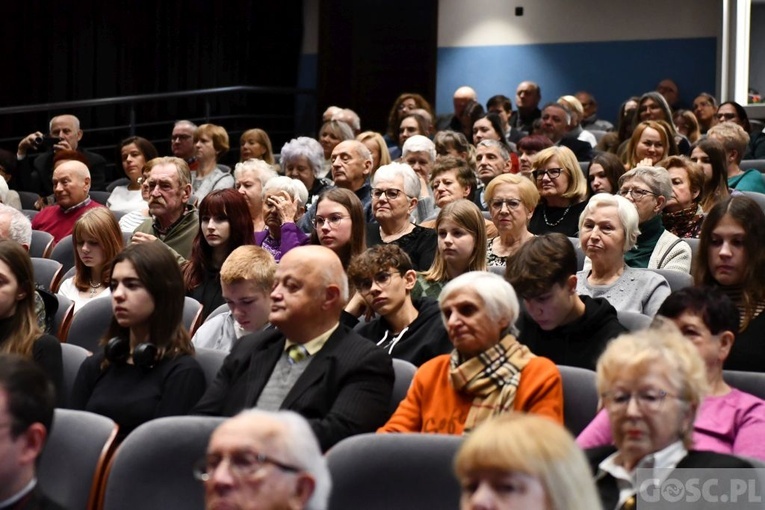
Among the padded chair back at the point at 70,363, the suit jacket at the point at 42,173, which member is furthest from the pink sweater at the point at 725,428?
the suit jacket at the point at 42,173

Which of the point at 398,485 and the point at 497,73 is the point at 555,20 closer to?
the point at 497,73

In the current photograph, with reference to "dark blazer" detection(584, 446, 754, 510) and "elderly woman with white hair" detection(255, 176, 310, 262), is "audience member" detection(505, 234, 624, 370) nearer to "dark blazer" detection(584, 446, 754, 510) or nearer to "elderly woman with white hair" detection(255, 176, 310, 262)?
"dark blazer" detection(584, 446, 754, 510)

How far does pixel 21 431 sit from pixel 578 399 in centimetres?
135

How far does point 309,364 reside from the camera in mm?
3219

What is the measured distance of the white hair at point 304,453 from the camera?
204cm

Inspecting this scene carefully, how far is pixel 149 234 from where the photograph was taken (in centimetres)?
552

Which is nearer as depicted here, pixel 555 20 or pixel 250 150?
pixel 250 150

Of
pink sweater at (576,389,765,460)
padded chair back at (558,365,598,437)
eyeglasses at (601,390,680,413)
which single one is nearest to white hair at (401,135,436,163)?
padded chair back at (558,365,598,437)

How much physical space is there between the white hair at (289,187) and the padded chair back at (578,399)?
2595mm

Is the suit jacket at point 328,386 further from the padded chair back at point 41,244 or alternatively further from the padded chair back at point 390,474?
the padded chair back at point 41,244

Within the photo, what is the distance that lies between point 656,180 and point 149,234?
7.47 ft

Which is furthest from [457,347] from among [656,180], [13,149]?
[13,149]

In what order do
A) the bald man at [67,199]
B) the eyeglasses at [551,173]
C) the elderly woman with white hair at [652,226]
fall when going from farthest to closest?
the bald man at [67,199]
the eyeglasses at [551,173]
the elderly woman with white hair at [652,226]

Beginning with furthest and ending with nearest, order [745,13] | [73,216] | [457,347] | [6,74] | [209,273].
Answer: [745,13] → [6,74] → [73,216] → [209,273] → [457,347]
